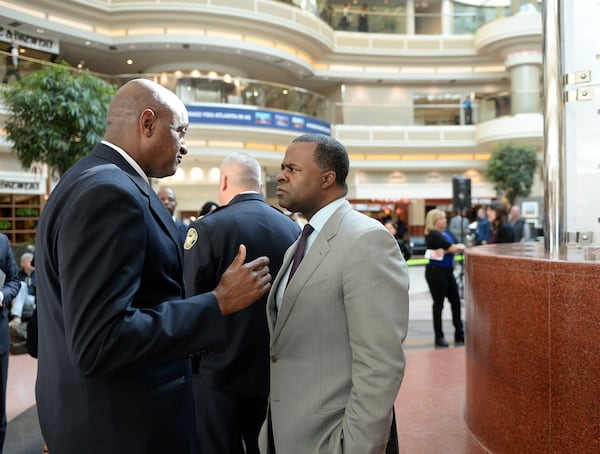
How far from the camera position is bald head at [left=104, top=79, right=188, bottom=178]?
1514 millimetres

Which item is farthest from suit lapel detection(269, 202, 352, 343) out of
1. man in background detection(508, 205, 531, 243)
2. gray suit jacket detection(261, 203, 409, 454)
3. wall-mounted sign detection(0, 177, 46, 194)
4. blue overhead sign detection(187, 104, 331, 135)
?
blue overhead sign detection(187, 104, 331, 135)

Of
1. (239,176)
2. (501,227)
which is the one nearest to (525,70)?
(501,227)

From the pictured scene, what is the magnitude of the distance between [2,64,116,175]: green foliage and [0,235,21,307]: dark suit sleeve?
13.3 feet

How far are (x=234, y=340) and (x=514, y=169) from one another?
19760mm

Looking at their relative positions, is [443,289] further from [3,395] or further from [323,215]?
[323,215]

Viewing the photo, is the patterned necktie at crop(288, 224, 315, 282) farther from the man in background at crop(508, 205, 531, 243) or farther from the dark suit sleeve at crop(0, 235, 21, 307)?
the man in background at crop(508, 205, 531, 243)

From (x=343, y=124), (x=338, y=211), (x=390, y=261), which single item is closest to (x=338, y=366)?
(x=390, y=261)

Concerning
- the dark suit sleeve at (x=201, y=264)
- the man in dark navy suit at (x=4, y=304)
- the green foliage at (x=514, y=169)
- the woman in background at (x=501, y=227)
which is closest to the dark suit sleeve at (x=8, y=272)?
the man in dark navy suit at (x=4, y=304)

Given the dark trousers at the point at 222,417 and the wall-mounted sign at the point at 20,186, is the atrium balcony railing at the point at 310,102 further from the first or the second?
the dark trousers at the point at 222,417

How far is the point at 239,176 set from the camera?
292cm

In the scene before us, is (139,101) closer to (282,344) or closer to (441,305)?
(282,344)

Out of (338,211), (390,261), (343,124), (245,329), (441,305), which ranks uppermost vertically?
(343,124)

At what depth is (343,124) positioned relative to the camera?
22266 millimetres

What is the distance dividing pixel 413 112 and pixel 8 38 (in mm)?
15262
